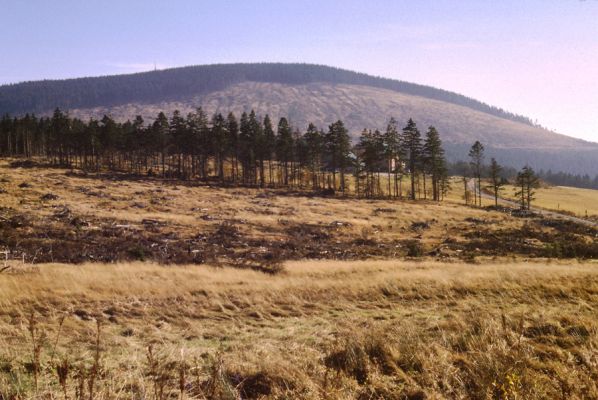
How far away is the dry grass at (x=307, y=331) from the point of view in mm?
4438

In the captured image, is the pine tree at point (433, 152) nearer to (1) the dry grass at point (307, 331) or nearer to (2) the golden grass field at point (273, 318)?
(2) the golden grass field at point (273, 318)

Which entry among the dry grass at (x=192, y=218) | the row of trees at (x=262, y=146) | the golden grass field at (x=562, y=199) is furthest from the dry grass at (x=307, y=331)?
the golden grass field at (x=562, y=199)

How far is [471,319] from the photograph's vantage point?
7.03m

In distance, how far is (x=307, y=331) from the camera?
352 inches

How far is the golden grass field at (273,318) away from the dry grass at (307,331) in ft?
0.13

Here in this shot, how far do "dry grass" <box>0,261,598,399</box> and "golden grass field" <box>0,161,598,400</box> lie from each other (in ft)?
0.13

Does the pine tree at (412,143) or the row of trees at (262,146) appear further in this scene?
the row of trees at (262,146)

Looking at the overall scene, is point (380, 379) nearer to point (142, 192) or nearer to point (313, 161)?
point (142, 192)

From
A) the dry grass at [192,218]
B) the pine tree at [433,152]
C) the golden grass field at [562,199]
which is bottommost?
the golden grass field at [562,199]

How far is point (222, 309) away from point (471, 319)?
23.9 ft

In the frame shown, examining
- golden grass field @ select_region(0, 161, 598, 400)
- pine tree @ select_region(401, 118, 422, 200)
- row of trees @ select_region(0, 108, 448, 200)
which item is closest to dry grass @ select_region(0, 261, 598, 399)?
golden grass field @ select_region(0, 161, 598, 400)

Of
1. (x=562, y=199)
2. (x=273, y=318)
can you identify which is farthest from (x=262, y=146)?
(x=562, y=199)

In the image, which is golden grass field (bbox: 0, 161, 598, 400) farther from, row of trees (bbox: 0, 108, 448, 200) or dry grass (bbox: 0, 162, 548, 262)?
row of trees (bbox: 0, 108, 448, 200)

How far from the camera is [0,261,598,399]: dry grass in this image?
14.6 ft
